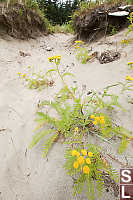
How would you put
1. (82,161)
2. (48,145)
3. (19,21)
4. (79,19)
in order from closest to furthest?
(82,161) → (48,145) → (79,19) → (19,21)

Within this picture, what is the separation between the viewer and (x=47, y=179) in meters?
0.80

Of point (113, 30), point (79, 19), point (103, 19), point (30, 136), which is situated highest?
point (79, 19)

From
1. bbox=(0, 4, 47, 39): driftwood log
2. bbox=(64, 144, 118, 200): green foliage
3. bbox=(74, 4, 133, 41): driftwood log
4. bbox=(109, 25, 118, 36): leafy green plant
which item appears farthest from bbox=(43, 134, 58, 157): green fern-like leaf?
bbox=(0, 4, 47, 39): driftwood log

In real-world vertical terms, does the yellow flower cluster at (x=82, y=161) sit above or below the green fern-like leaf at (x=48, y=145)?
above

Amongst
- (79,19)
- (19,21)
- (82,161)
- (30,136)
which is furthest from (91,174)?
(19,21)

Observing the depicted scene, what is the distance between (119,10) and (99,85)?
2.71 m

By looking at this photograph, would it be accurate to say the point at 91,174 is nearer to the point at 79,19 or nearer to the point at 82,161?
the point at 82,161

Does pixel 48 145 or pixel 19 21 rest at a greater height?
pixel 19 21

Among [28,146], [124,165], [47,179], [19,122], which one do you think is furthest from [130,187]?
[19,122]

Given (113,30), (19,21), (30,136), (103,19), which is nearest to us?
(30,136)

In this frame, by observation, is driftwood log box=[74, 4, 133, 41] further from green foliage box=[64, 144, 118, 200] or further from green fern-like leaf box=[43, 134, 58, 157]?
green foliage box=[64, 144, 118, 200]

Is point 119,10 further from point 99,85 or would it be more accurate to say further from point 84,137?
point 84,137

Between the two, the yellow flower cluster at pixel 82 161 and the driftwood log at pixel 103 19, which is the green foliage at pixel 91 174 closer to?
the yellow flower cluster at pixel 82 161

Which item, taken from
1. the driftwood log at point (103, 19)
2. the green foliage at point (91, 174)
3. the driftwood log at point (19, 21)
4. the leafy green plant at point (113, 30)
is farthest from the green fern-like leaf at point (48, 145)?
the driftwood log at point (19, 21)
